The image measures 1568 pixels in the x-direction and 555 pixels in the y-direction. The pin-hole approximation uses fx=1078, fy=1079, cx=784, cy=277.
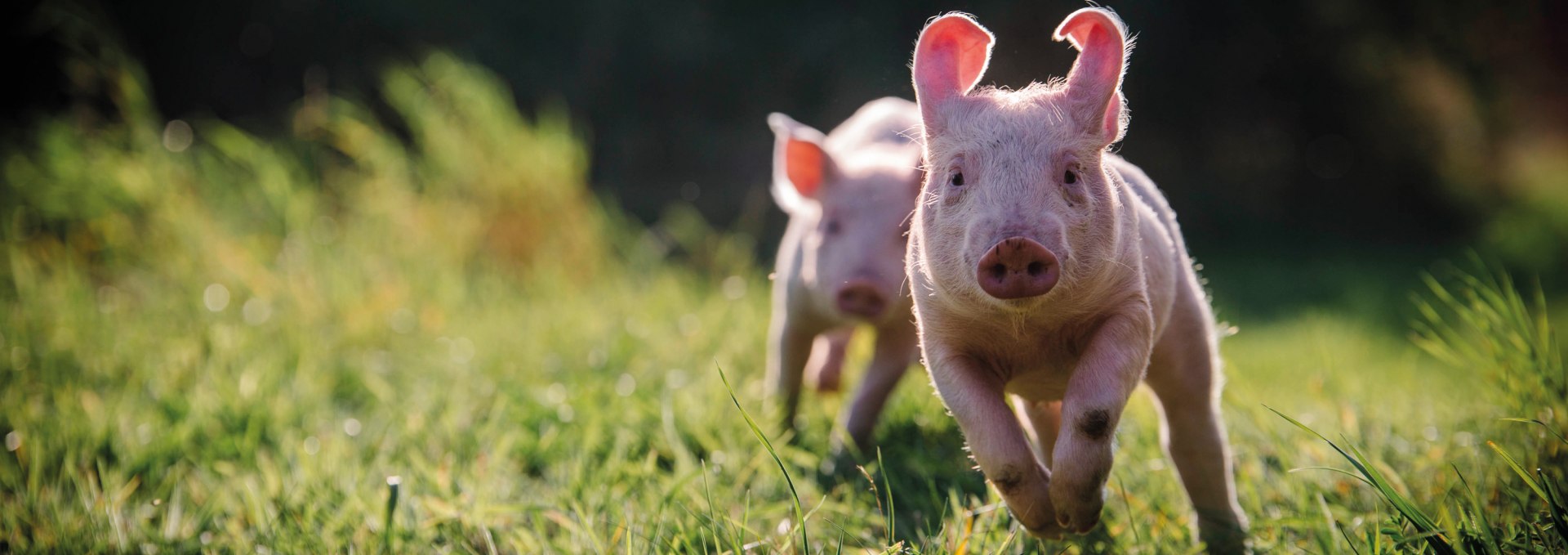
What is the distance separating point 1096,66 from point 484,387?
322cm

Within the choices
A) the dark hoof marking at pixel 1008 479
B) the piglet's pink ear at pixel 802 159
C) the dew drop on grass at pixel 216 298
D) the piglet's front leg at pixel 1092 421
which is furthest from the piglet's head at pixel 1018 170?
the dew drop on grass at pixel 216 298

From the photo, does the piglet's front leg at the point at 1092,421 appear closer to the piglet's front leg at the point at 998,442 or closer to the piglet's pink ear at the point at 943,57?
the piglet's front leg at the point at 998,442

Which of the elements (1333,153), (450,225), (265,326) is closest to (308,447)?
(265,326)

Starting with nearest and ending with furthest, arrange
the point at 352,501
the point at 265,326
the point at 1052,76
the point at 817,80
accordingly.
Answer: the point at 1052,76 < the point at 352,501 < the point at 265,326 < the point at 817,80

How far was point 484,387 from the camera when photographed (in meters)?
4.62

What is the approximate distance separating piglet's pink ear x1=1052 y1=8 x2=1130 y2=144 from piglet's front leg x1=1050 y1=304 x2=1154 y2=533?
438 millimetres

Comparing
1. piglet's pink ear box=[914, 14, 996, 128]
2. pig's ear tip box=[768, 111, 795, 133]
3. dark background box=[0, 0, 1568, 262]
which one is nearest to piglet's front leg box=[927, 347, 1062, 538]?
piglet's pink ear box=[914, 14, 996, 128]

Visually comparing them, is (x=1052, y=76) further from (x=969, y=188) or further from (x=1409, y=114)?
(x=1409, y=114)

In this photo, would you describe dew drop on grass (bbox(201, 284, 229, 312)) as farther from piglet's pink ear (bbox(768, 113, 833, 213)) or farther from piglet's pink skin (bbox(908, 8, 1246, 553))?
piglet's pink skin (bbox(908, 8, 1246, 553))

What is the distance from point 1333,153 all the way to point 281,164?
9.42 meters

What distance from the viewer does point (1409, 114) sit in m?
10.4

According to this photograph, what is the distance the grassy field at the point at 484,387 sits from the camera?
283cm

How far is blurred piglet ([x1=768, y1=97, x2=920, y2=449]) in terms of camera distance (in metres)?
3.64

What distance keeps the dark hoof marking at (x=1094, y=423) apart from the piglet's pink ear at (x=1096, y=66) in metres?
0.59
